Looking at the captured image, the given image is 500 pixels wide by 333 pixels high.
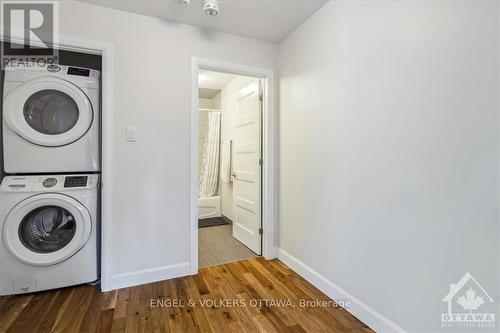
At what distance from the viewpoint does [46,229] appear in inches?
80.2

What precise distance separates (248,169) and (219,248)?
1.04m

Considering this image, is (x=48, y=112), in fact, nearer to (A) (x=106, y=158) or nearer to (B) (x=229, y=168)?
(A) (x=106, y=158)

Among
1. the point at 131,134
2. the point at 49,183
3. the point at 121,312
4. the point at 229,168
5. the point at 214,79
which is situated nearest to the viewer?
the point at 121,312

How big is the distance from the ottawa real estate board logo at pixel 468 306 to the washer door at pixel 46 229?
8.20 ft

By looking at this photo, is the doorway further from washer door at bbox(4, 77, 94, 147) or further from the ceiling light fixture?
washer door at bbox(4, 77, 94, 147)

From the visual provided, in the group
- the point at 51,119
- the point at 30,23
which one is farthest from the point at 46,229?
the point at 30,23

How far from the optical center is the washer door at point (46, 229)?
182cm

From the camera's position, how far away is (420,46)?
50.8 inches

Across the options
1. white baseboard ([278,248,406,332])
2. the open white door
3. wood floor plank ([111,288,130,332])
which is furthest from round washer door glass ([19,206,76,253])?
white baseboard ([278,248,406,332])

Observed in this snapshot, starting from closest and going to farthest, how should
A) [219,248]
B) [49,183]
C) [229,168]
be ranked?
[49,183] → [219,248] → [229,168]

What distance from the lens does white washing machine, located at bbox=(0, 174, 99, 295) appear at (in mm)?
1821

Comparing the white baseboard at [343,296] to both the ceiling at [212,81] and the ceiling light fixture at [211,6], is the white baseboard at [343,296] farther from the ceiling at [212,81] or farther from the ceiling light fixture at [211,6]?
the ceiling at [212,81]


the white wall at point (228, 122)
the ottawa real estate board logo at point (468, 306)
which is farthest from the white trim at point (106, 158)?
the ottawa real estate board logo at point (468, 306)

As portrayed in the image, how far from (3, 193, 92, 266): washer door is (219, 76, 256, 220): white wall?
2.31 meters
